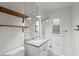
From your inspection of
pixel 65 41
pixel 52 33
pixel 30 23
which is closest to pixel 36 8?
pixel 30 23

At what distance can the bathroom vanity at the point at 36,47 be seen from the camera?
179cm

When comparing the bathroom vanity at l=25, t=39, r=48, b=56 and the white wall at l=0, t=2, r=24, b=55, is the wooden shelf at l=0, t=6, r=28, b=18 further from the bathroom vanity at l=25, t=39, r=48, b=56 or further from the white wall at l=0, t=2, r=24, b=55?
the bathroom vanity at l=25, t=39, r=48, b=56

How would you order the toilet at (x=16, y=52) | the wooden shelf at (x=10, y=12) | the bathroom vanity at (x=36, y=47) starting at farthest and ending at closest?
the bathroom vanity at (x=36, y=47) < the toilet at (x=16, y=52) < the wooden shelf at (x=10, y=12)

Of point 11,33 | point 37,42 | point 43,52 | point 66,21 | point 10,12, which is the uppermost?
point 10,12

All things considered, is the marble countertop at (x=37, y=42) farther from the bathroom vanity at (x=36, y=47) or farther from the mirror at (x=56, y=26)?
the mirror at (x=56, y=26)

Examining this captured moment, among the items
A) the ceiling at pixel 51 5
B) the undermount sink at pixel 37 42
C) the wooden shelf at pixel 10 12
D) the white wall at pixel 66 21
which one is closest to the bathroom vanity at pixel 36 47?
the undermount sink at pixel 37 42

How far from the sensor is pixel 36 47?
184cm

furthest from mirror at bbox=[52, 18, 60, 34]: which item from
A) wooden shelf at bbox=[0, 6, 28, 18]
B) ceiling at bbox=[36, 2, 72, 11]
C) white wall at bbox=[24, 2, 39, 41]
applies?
wooden shelf at bbox=[0, 6, 28, 18]

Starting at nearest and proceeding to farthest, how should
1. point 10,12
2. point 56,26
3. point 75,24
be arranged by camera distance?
point 10,12
point 75,24
point 56,26

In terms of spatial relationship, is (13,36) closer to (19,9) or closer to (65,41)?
(19,9)

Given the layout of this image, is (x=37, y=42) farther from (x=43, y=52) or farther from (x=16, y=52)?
(x=16, y=52)

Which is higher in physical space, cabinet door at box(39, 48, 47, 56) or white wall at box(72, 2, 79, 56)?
white wall at box(72, 2, 79, 56)

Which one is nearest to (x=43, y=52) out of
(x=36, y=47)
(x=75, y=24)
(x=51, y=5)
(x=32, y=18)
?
(x=36, y=47)

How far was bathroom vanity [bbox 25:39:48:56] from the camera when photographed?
179 cm
